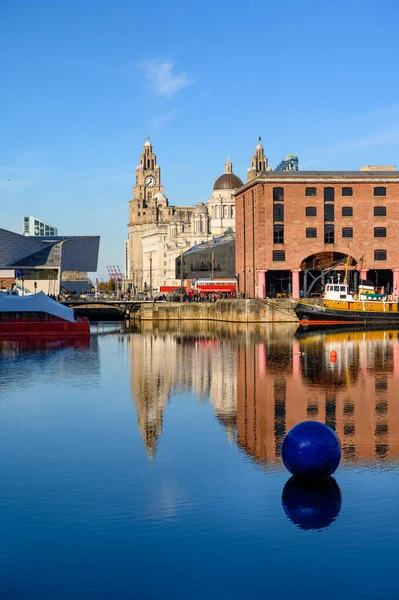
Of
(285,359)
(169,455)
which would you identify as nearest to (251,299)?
(285,359)

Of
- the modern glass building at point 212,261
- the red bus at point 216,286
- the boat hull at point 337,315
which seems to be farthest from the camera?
the modern glass building at point 212,261

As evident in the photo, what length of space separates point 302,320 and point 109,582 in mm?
96162

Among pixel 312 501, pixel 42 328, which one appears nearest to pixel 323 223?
pixel 42 328

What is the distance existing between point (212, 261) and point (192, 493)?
15442 centimetres

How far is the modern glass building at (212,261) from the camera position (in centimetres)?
18300

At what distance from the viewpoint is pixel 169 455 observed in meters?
29.3

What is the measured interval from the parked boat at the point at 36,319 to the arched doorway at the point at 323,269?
3492cm

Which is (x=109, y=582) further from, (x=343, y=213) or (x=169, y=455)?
(x=343, y=213)

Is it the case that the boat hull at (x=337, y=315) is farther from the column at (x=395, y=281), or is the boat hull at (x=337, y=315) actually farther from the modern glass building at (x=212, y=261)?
the modern glass building at (x=212, y=261)

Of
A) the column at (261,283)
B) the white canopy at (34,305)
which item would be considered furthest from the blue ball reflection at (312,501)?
the column at (261,283)

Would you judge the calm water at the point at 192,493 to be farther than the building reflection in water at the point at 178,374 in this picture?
No

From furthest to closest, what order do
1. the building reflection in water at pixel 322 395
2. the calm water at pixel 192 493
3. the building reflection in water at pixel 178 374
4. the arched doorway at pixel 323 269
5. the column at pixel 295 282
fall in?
the arched doorway at pixel 323 269
the column at pixel 295 282
the building reflection in water at pixel 178 374
the building reflection in water at pixel 322 395
the calm water at pixel 192 493

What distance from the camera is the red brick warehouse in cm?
11662

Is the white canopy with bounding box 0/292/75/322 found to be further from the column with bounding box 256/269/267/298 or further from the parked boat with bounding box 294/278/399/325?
the parked boat with bounding box 294/278/399/325
